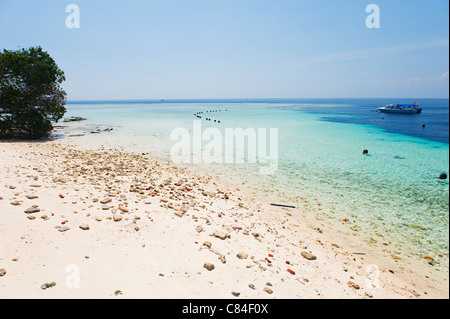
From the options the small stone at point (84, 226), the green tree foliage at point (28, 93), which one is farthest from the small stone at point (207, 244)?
the green tree foliage at point (28, 93)

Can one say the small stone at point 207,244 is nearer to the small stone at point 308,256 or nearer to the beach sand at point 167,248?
the beach sand at point 167,248

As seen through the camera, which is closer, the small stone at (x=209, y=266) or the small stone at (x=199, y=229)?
the small stone at (x=209, y=266)

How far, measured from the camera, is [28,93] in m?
23.7

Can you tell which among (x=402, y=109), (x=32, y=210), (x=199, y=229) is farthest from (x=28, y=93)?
(x=402, y=109)

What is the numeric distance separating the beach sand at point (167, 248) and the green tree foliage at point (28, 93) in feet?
48.4

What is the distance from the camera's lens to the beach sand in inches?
212

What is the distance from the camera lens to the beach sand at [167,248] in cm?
539

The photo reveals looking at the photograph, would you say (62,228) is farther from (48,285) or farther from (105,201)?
(48,285)

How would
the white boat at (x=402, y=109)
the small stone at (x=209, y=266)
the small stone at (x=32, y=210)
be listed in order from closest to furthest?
the small stone at (x=209, y=266) → the small stone at (x=32, y=210) → the white boat at (x=402, y=109)

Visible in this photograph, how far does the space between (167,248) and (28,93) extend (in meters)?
27.2

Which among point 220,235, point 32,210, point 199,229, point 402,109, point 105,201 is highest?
point 402,109

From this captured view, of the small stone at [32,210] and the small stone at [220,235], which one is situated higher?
the small stone at [32,210]

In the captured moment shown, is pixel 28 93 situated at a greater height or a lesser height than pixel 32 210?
greater
